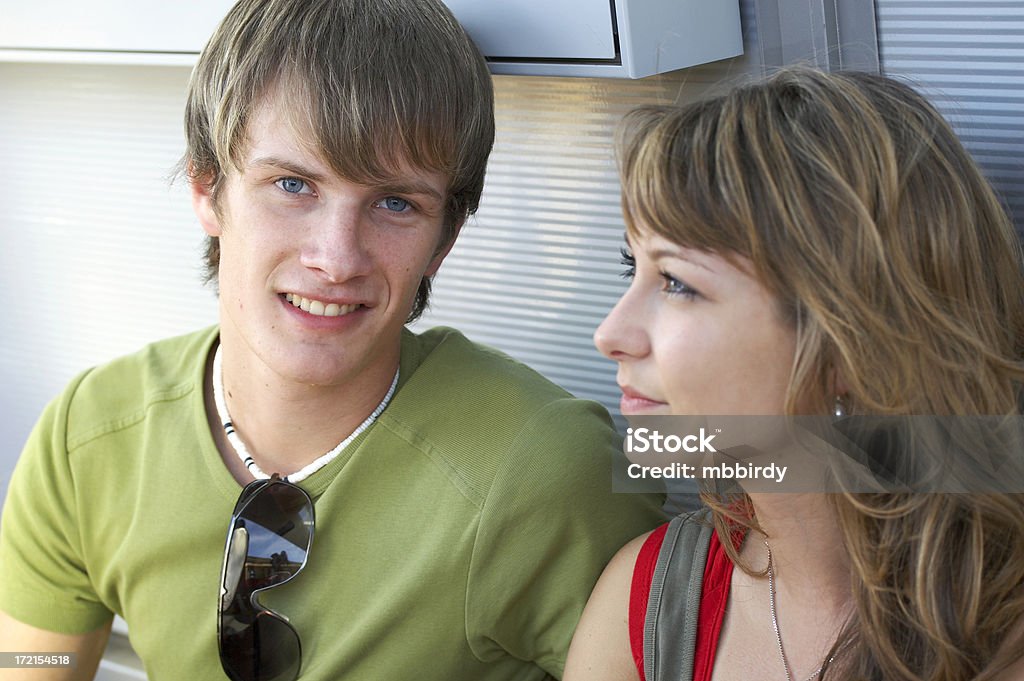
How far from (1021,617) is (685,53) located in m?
0.68

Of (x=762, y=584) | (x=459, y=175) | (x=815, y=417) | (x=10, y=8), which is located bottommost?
(x=762, y=584)

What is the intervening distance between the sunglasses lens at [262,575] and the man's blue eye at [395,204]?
1.17 ft

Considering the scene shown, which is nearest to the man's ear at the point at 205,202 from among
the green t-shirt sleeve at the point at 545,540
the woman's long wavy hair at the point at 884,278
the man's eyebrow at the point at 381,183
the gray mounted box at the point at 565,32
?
the man's eyebrow at the point at 381,183

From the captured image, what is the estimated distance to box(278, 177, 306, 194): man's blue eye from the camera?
1333 mm

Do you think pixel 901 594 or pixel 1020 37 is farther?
pixel 1020 37

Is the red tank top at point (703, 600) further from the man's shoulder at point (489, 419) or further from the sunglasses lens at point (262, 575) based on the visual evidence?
the sunglasses lens at point (262, 575)

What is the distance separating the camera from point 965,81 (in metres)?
1.26

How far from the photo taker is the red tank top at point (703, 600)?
1.24 metres

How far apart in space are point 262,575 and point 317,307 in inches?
13.1

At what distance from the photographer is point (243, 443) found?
153 cm

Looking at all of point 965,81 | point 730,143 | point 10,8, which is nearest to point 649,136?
point 730,143

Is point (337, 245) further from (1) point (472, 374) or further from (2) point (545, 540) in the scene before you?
(2) point (545, 540)

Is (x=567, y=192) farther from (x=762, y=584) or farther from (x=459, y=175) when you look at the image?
(x=762, y=584)

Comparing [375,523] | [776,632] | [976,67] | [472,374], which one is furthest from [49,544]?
[976,67]
